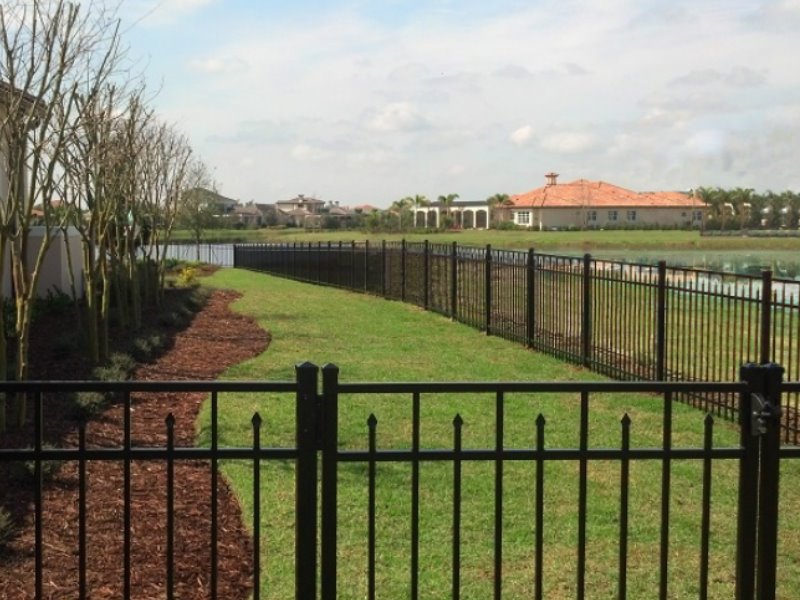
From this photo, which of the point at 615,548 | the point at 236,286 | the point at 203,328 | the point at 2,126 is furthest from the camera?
the point at 236,286

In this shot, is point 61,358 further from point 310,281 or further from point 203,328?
point 310,281

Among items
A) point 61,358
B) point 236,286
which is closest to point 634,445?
point 61,358

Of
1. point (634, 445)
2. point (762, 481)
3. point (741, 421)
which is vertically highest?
point (741, 421)

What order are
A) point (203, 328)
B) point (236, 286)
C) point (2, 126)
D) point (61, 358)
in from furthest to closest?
point (236, 286)
point (203, 328)
point (61, 358)
point (2, 126)

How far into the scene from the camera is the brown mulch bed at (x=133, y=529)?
5.07m

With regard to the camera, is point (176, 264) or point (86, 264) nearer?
point (86, 264)

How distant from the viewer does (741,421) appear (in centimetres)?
391

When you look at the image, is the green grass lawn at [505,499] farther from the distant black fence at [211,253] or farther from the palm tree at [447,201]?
the palm tree at [447,201]

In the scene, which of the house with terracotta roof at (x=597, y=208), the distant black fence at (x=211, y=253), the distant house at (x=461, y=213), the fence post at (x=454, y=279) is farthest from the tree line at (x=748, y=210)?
the fence post at (x=454, y=279)

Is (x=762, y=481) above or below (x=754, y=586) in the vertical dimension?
above

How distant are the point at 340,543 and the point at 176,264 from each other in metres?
29.0

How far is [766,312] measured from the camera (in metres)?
8.66

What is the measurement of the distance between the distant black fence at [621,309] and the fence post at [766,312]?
0.01 metres

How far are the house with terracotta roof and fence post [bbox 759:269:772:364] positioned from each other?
230 feet
